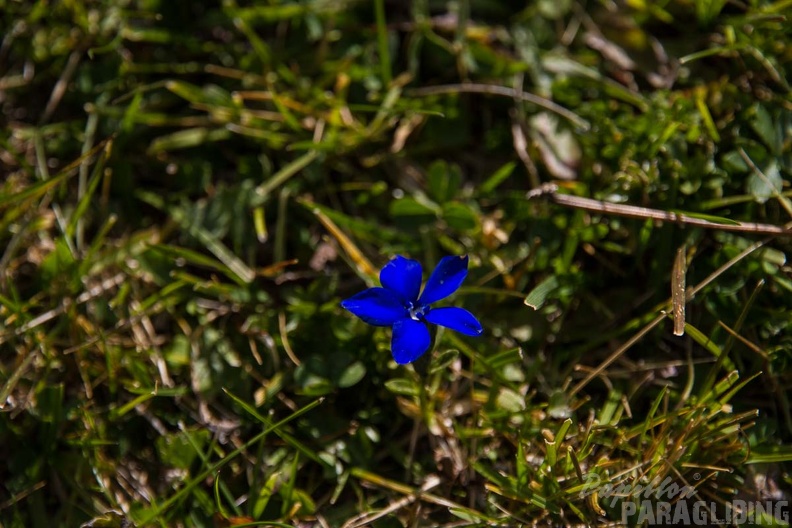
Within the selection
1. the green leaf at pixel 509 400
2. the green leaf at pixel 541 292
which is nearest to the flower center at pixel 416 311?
the green leaf at pixel 541 292

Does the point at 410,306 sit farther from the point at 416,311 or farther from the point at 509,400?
the point at 509,400

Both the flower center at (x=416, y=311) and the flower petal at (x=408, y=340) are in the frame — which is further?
the flower center at (x=416, y=311)

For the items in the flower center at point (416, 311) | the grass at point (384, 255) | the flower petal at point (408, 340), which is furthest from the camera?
the grass at point (384, 255)

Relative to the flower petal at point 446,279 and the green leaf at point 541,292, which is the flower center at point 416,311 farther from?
the green leaf at point 541,292

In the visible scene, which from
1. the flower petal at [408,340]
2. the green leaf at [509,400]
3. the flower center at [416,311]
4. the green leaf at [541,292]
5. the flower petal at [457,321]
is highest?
the flower petal at [457,321]

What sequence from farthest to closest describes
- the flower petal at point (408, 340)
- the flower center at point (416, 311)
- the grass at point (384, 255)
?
the grass at point (384, 255) < the flower center at point (416, 311) < the flower petal at point (408, 340)

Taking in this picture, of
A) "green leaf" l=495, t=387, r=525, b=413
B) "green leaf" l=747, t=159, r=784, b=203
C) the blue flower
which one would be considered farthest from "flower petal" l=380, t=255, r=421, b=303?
"green leaf" l=747, t=159, r=784, b=203

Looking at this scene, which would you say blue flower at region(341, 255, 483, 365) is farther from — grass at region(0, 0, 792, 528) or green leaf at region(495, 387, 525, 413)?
green leaf at region(495, 387, 525, 413)

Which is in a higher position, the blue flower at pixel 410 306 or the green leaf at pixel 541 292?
the blue flower at pixel 410 306
